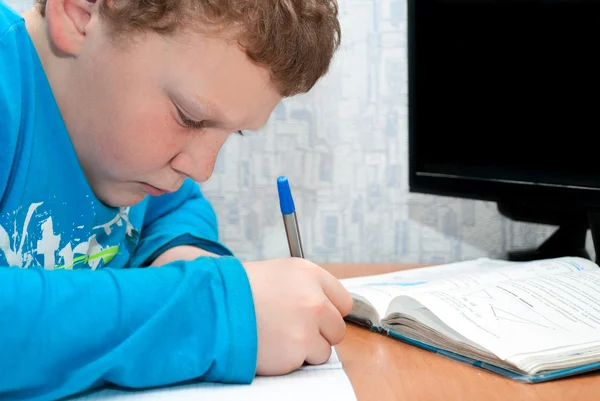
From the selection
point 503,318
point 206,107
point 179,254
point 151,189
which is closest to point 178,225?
point 179,254

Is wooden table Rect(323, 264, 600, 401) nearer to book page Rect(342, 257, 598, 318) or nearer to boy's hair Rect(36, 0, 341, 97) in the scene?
book page Rect(342, 257, 598, 318)

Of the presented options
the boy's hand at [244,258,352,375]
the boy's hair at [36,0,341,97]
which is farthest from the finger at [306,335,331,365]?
the boy's hair at [36,0,341,97]

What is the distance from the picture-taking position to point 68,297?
19.5 inches

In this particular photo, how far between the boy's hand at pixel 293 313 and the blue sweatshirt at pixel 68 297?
0.6 inches

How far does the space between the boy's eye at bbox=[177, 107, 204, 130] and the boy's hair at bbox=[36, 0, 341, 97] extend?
0.06 metres

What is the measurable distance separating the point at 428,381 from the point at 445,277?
268 mm

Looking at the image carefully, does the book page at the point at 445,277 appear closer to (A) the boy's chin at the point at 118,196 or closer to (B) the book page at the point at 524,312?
(B) the book page at the point at 524,312

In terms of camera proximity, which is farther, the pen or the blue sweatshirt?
the pen

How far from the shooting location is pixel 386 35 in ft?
3.44

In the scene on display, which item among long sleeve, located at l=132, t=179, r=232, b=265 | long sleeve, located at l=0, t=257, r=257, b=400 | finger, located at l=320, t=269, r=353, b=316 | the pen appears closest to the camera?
long sleeve, located at l=0, t=257, r=257, b=400

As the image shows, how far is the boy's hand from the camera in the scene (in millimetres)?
544

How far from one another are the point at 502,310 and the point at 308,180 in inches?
19.4

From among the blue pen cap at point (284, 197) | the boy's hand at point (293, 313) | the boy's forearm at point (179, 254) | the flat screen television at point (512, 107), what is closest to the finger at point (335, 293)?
the boy's hand at point (293, 313)

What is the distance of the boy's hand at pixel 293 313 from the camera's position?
544mm
